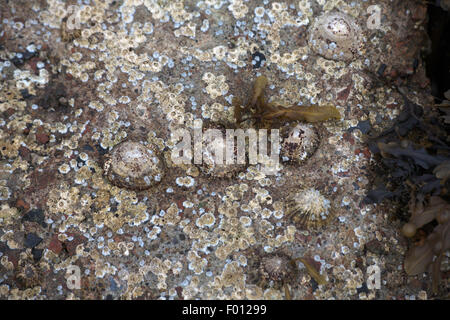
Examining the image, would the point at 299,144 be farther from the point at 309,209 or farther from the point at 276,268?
the point at 276,268

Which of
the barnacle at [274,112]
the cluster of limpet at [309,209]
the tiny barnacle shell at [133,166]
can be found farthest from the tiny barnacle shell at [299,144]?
the tiny barnacle shell at [133,166]

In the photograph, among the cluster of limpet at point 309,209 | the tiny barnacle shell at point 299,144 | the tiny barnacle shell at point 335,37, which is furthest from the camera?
the tiny barnacle shell at point 335,37

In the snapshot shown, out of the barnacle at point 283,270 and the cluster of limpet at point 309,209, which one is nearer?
the barnacle at point 283,270

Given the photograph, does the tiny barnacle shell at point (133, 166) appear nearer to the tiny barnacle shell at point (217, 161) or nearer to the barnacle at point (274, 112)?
the tiny barnacle shell at point (217, 161)

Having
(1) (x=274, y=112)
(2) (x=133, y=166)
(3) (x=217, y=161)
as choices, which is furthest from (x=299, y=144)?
(2) (x=133, y=166)

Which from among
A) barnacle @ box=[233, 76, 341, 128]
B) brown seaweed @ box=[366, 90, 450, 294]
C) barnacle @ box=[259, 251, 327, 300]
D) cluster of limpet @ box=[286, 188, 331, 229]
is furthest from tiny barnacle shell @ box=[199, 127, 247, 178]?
brown seaweed @ box=[366, 90, 450, 294]

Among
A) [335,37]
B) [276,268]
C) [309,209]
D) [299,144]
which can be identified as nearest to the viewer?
[276,268]
